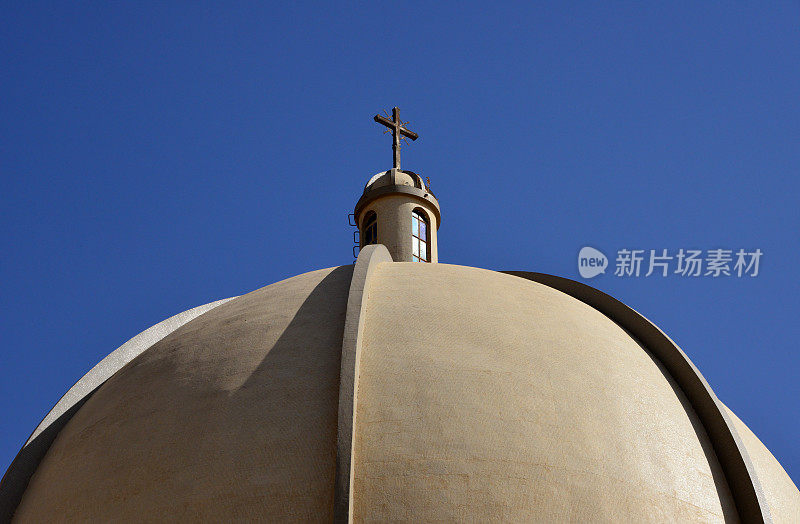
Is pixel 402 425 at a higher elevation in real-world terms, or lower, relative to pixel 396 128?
lower

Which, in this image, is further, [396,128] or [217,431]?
[396,128]

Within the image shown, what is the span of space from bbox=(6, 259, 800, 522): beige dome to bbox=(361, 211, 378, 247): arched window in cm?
618

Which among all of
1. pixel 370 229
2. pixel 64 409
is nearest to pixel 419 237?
pixel 370 229

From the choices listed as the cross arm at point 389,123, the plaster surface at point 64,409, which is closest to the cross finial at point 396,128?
the cross arm at point 389,123

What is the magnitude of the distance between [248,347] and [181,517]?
1880mm

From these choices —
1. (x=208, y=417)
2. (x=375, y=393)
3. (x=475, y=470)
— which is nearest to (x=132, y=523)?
(x=208, y=417)

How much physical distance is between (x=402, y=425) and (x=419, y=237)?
27.6ft

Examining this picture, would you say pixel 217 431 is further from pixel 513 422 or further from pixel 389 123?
pixel 389 123

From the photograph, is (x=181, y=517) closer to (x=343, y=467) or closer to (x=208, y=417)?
(x=208, y=417)

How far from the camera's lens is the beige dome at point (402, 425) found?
18.9 feet

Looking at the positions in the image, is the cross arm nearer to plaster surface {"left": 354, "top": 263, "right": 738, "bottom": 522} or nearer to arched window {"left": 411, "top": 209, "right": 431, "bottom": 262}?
arched window {"left": 411, "top": 209, "right": 431, "bottom": 262}

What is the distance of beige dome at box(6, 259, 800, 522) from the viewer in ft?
18.9

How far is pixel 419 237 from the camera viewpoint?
563 inches

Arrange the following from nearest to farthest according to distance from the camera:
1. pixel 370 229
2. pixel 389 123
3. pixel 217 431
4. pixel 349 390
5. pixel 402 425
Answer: pixel 402 425, pixel 349 390, pixel 217 431, pixel 370 229, pixel 389 123
